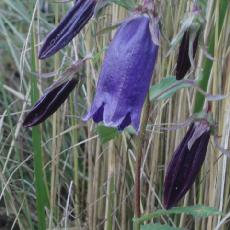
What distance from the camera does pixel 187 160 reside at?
1039 mm

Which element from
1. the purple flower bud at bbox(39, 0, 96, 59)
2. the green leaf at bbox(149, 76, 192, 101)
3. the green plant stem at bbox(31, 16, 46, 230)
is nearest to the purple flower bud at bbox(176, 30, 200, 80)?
the green leaf at bbox(149, 76, 192, 101)

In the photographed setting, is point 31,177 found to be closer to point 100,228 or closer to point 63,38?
point 100,228

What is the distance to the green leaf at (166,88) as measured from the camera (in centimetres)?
99

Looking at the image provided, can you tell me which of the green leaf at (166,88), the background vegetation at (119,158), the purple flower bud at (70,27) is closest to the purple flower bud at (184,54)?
the green leaf at (166,88)

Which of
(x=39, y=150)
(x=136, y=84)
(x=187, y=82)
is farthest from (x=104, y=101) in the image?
(x=39, y=150)

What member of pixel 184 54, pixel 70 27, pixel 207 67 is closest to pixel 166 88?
pixel 184 54

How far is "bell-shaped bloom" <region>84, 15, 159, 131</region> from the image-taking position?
88 centimetres

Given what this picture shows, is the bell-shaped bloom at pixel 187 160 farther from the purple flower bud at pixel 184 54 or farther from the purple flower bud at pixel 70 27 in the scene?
the purple flower bud at pixel 70 27

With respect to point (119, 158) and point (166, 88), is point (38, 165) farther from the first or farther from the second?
point (166, 88)

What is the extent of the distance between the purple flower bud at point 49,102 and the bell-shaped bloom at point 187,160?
223mm

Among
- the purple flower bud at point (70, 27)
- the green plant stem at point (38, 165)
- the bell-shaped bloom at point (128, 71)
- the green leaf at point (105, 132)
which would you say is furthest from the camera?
the green plant stem at point (38, 165)

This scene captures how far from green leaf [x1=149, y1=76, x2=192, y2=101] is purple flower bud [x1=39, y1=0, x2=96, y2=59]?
168mm

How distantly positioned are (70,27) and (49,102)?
0.49ft

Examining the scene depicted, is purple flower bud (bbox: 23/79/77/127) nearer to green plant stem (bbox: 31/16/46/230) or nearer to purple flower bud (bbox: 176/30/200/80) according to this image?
purple flower bud (bbox: 176/30/200/80)
